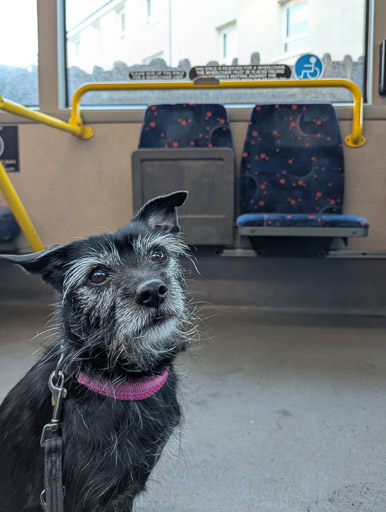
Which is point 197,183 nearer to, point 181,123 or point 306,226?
point 181,123

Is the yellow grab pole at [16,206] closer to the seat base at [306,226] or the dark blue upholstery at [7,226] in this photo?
the dark blue upholstery at [7,226]

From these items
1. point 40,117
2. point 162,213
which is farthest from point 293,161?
point 162,213

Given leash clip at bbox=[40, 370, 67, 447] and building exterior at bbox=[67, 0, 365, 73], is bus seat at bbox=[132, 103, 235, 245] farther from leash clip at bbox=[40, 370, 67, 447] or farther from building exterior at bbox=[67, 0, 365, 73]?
leash clip at bbox=[40, 370, 67, 447]

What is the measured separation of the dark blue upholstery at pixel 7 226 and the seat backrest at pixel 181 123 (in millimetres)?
1002

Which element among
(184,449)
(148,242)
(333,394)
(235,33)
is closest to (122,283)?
(148,242)

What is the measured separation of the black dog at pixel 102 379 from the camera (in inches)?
30.7

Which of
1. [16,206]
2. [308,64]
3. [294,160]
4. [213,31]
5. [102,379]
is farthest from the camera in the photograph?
[213,31]

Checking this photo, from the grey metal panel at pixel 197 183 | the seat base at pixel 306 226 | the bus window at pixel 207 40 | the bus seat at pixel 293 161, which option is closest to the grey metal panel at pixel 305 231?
the seat base at pixel 306 226

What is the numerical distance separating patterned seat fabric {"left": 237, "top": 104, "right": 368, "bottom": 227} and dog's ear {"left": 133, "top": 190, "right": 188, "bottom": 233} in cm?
A: 161

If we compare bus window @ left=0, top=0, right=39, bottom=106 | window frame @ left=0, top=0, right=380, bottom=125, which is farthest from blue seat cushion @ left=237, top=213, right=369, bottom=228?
bus window @ left=0, top=0, right=39, bottom=106

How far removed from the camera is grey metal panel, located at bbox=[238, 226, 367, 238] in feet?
6.89

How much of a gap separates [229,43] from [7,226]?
2026mm

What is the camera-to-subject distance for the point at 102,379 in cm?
82

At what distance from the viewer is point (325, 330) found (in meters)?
2.36
